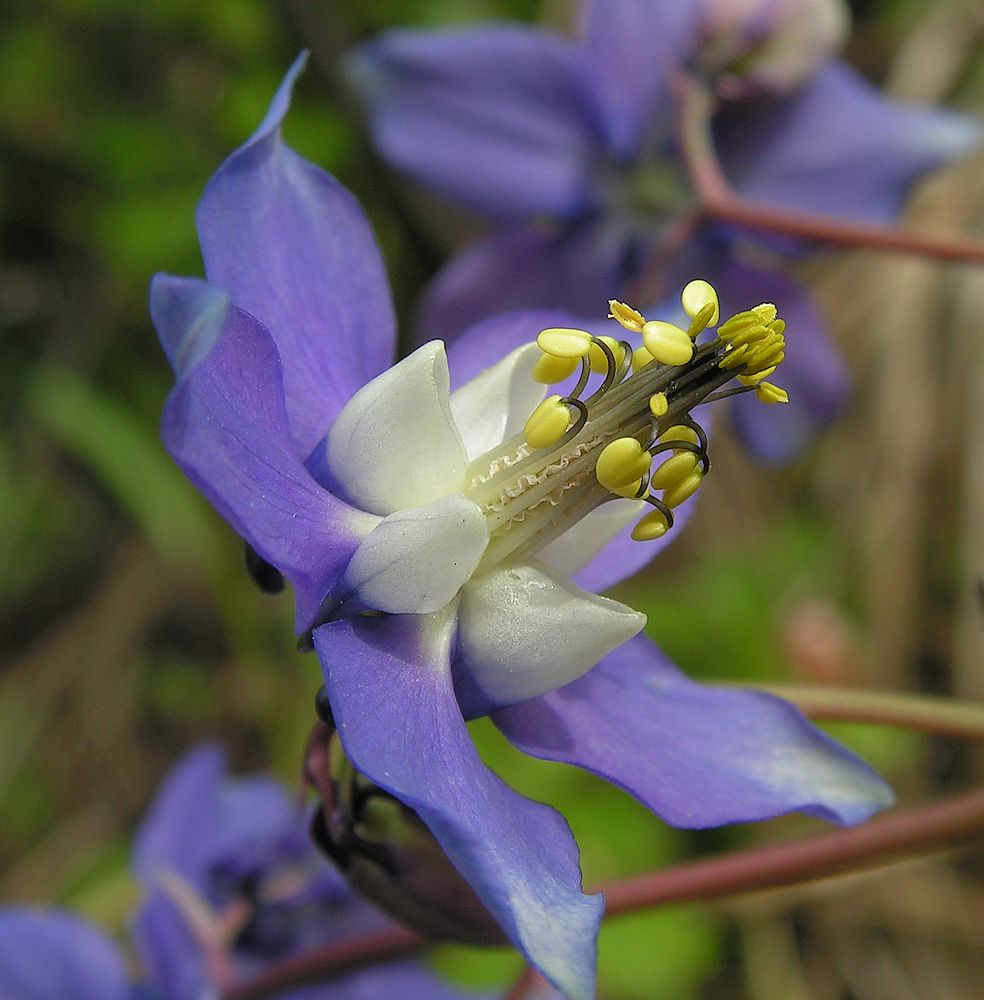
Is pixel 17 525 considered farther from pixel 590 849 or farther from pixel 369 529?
pixel 369 529

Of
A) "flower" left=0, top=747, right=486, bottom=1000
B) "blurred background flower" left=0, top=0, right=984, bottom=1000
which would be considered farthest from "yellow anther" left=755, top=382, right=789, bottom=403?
"blurred background flower" left=0, top=0, right=984, bottom=1000

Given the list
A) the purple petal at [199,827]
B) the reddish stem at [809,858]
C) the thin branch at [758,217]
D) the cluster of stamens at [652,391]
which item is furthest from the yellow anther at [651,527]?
the purple petal at [199,827]

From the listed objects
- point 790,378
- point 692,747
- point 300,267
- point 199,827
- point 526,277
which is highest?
point 300,267

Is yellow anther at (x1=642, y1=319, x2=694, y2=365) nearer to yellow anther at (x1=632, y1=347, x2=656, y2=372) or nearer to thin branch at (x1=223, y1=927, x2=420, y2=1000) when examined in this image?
yellow anther at (x1=632, y1=347, x2=656, y2=372)

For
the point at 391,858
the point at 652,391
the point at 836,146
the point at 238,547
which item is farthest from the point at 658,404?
the point at 238,547

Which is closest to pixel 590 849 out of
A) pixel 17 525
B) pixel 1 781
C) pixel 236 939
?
pixel 236 939

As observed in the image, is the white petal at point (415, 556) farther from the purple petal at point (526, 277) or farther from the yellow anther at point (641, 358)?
the purple petal at point (526, 277)

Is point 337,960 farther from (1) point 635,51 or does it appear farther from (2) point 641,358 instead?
(1) point 635,51

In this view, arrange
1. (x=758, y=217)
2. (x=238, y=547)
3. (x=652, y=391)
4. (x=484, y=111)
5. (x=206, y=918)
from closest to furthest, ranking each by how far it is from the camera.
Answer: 1. (x=652, y=391)
2. (x=206, y=918)
3. (x=758, y=217)
4. (x=484, y=111)
5. (x=238, y=547)
